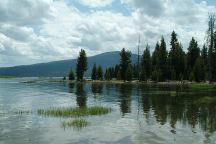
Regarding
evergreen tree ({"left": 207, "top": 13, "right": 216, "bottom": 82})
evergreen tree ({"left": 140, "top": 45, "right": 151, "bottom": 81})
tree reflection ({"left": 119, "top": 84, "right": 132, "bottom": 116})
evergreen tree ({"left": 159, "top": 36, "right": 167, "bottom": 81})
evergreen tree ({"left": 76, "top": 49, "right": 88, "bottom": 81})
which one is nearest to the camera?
tree reflection ({"left": 119, "top": 84, "right": 132, "bottom": 116})

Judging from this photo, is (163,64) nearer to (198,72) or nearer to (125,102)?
(198,72)

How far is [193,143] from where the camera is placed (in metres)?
27.4

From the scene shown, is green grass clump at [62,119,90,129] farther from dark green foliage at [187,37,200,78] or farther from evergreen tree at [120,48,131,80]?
evergreen tree at [120,48,131,80]

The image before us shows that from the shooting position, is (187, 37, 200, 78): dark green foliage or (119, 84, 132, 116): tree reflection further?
(187, 37, 200, 78): dark green foliage

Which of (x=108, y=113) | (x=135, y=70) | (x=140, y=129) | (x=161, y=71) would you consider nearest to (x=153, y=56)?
(x=161, y=71)

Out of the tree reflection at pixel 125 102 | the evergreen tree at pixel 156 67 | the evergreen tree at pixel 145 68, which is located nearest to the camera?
the tree reflection at pixel 125 102

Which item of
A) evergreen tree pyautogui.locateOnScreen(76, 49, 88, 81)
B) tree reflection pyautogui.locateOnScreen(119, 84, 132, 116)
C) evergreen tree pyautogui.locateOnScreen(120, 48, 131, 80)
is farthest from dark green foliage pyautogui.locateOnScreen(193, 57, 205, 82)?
evergreen tree pyautogui.locateOnScreen(76, 49, 88, 81)

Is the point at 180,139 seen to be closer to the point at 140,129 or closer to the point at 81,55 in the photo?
the point at 140,129

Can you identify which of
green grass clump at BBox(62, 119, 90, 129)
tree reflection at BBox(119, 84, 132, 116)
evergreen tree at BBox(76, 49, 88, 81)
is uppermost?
evergreen tree at BBox(76, 49, 88, 81)

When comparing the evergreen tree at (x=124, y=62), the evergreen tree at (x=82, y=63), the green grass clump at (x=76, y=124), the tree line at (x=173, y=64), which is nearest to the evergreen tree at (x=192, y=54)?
the tree line at (x=173, y=64)

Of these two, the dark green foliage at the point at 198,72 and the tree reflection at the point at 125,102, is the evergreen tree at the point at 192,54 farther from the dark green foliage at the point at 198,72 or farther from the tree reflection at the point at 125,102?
the tree reflection at the point at 125,102

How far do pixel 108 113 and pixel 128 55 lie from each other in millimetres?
132966

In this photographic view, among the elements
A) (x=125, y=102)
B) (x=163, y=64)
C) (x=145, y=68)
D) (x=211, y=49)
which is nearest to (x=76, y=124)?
(x=125, y=102)

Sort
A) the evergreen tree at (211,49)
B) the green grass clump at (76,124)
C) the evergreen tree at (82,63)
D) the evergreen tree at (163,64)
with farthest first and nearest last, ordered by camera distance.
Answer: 1. the evergreen tree at (82,63)
2. the evergreen tree at (163,64)
3. the evergreen tree at (211,49)
4. the green grass clump at (76,124)
